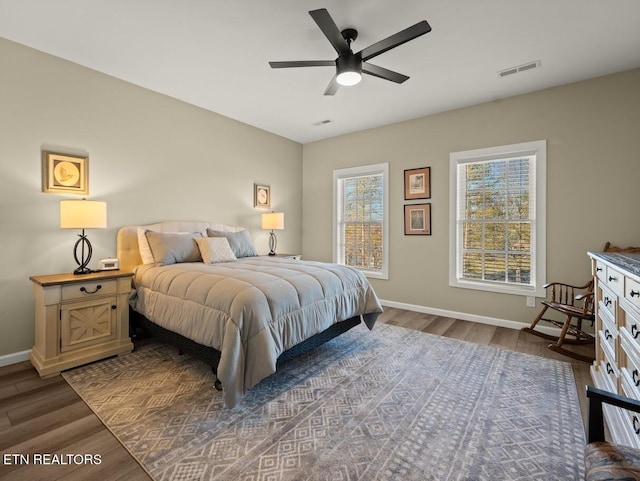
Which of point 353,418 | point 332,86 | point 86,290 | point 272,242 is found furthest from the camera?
point 272,242

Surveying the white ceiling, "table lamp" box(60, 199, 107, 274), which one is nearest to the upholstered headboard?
"table lamp" box(60, 199, 107, 274)

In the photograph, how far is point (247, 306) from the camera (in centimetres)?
203

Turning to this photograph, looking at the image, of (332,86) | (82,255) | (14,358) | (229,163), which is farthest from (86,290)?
(332,86)

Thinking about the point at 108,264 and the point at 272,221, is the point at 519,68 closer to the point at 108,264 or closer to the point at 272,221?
the point at 272,221

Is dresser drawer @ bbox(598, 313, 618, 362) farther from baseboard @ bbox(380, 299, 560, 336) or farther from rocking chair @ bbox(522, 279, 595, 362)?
baseboard @ bbox(380, 299, 560, 336)

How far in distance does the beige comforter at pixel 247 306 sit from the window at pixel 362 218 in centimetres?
194

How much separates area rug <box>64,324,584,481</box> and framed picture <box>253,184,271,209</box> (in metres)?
2.83

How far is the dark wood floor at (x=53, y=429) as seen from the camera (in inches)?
59.1

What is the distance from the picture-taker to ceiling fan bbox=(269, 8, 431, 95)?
6.64 feet

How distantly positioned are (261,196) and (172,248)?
2.11 meters

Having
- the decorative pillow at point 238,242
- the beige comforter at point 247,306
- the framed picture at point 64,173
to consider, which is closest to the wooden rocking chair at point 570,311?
the beige comforter at point 247,306

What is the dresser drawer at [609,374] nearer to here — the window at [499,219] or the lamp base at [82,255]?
the window at [499,219]

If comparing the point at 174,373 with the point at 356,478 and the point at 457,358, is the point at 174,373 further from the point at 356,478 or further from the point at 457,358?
the point at 457,358

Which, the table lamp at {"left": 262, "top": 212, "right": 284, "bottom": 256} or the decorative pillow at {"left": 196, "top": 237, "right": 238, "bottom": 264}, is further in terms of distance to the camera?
the table lamp at {"left": 262, "top": 212, "right": 284, "bottom": 256}
